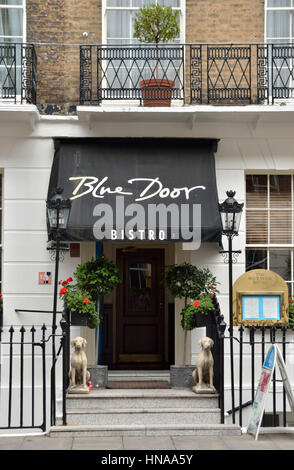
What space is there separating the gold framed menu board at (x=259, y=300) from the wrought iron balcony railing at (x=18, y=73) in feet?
15.3

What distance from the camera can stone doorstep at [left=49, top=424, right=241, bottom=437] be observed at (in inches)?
348

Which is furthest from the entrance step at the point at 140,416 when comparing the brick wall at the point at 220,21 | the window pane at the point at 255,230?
the brick wall at the point at 220,21

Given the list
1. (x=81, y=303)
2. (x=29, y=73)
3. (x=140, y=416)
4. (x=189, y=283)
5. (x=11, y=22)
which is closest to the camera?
(x=140, y=416)

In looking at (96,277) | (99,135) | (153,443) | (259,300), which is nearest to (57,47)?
(99,135)

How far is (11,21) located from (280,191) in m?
5.45

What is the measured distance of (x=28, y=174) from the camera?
11.8 meters

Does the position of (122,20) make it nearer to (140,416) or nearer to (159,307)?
(159,307)

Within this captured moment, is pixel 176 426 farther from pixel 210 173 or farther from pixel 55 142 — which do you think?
pixel 55 142

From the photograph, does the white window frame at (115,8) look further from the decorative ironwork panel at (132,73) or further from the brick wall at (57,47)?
the brick wall at (57,47)

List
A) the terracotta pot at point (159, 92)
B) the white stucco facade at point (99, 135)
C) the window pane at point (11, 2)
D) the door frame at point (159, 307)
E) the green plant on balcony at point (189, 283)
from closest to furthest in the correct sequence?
the green plant on balcony at point (189, 283), the white stucco facade at point (99, 135), the terracotta pot at point (159, 92), the window pane at point (11, 2), the door frame at point (159, 307)

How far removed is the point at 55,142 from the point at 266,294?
14.2 feet

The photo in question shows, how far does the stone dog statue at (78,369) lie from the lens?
9.95 m

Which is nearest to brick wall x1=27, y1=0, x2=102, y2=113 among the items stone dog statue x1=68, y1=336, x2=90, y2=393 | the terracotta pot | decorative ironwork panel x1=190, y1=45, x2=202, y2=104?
the terracotta pot

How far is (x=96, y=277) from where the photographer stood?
35.7 ft
